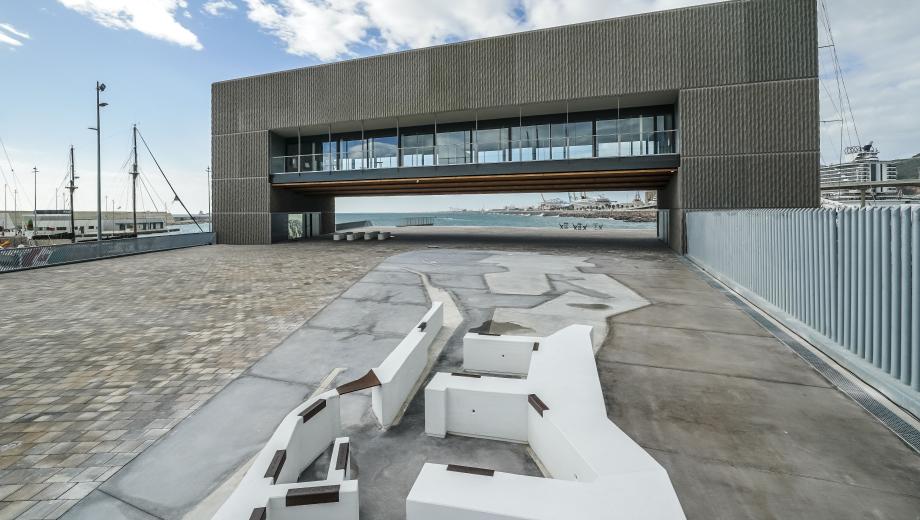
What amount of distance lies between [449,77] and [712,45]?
11.7 metres

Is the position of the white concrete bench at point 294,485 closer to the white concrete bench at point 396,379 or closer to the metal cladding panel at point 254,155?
the white concrete bench at point 396,379

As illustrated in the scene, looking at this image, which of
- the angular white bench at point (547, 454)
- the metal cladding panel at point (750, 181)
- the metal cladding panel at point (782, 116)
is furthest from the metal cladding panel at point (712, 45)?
the angular white bench at point (547, 454)

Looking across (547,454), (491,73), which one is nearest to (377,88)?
(491,73)

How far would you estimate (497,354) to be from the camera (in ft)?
18.1

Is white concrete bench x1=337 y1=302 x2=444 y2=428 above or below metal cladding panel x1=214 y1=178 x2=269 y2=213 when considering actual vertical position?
below

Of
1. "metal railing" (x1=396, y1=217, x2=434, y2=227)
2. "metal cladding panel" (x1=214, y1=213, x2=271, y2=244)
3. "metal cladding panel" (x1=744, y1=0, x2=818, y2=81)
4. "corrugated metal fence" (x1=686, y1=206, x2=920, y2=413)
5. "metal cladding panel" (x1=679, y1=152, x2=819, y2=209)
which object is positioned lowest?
"corrugated metal fence" (x1=686, y1=206, x2=920, y2=413)

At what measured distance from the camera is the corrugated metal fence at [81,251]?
47.3ft

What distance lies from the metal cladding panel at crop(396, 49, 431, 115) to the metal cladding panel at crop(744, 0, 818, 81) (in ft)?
46.7

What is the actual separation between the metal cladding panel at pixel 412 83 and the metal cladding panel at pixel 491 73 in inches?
96.6

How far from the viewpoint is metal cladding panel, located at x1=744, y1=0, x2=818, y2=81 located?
1568 centimetres

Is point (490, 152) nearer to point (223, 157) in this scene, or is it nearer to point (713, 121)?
point (713, 121)

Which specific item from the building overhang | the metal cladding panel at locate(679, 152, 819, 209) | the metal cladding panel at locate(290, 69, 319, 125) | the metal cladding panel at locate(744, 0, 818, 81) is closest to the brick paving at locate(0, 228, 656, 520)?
the building overhang

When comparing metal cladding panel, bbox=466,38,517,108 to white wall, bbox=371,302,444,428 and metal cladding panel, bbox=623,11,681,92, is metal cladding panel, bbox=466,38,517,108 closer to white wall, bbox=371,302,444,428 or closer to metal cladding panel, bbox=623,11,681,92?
metal cladding panel, bbox=623,11,681,92

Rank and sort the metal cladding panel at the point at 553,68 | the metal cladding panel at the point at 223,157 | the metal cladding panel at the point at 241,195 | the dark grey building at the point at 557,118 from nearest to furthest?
the dark grey building at the point at 557,118, the metal cladding panel at the point at 553,68, the metal cladding panel at the point at 241,195, the metal cladding panel at the point at 223,157
